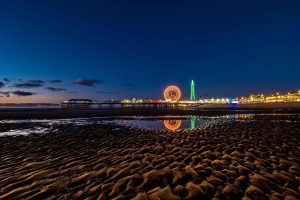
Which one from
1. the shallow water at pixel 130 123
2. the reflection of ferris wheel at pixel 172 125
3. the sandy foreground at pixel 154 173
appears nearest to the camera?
the sandy foreground at pixel 154 173

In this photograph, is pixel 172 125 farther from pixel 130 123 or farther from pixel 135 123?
pixel 130 123

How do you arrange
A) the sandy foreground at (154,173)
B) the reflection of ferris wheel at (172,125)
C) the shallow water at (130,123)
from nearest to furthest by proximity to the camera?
the sandy foreground at (154,173)
the shallow water at (130,123)
the reflection of ferris wheel at (172,125)

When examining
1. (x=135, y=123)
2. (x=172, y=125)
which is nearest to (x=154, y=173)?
(x=172, y=125)

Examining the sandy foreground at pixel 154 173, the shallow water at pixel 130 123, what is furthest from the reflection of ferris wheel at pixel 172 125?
the sandy foreground at pixel 154 173

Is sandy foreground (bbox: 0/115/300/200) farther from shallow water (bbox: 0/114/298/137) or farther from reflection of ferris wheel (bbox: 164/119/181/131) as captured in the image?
reflection of ferris wheel (bbox: 164/119/181/131)

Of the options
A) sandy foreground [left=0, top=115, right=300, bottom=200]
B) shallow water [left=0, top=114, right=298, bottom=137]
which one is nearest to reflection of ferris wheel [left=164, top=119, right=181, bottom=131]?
shallow water [left=0, top=114, right=298, bottom=137]

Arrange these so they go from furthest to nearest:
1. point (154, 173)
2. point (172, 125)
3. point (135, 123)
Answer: point (135, 123) < point (172, 125) < point (154, 173)

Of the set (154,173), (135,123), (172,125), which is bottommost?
(154,173)

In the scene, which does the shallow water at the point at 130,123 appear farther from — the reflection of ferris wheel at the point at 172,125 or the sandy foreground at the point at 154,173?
the sandy foreground at the point at 154,173

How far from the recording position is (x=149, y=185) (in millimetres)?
5836

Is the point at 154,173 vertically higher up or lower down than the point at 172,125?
lower down

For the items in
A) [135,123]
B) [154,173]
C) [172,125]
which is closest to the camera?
[154,173]

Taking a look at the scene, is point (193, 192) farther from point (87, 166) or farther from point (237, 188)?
point (87, 166)

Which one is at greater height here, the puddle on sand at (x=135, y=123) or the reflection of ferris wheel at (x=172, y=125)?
the puddle on sand at (x=135, y=123)
